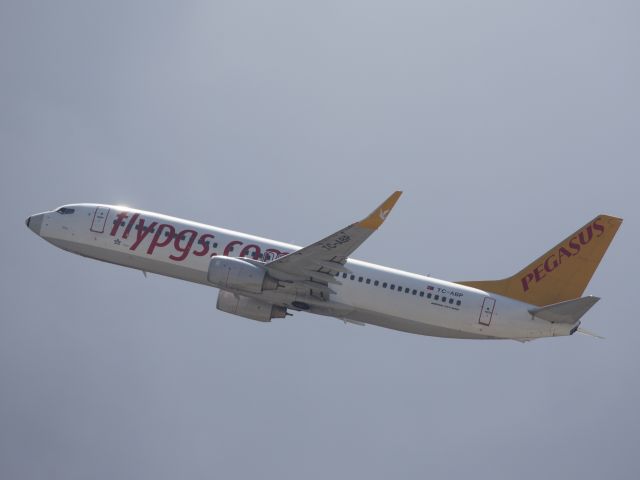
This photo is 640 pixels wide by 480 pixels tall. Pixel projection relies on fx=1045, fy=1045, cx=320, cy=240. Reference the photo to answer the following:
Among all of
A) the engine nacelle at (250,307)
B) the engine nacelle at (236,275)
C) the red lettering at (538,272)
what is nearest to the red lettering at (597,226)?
the red lettering at (538,272)

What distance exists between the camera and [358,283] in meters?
53.7

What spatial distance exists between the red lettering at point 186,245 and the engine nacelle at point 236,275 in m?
2.89

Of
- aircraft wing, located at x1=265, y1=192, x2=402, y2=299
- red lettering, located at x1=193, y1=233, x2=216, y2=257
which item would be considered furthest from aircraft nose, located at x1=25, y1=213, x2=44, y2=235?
aircraft wing, located at x1=265, y1=192, x2=402, y2=299

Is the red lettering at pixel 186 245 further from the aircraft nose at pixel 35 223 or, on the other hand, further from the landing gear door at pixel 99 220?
the aircraft nose at pixel 35 223

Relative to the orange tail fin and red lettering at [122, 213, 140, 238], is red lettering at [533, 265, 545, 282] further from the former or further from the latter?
red lettering at [122, 213, 140, 238]

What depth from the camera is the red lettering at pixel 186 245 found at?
55000 mm

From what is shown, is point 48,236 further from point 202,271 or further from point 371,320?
point 371,320

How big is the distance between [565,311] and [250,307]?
16.0 meters

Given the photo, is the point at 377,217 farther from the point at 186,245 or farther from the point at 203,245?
the point at 186,245

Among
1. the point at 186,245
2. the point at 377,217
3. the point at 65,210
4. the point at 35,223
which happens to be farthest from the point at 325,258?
the point at 35,223

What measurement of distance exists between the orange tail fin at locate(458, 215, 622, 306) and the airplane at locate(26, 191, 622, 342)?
0.17 feet

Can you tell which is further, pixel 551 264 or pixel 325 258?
pixel 551 264

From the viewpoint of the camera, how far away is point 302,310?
5431 centimetres

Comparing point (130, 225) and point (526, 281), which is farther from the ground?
point (526, 281)
